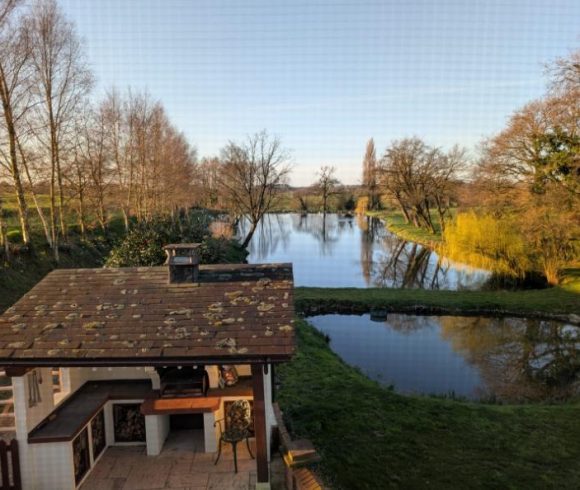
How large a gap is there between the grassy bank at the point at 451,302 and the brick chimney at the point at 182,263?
41.3 feet

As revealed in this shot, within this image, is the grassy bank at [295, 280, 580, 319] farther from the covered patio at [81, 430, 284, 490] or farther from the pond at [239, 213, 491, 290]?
the covered patio at [81, 430, 284, 490]

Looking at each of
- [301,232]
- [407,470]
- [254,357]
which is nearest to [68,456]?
[254,357]

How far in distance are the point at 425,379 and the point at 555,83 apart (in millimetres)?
15610

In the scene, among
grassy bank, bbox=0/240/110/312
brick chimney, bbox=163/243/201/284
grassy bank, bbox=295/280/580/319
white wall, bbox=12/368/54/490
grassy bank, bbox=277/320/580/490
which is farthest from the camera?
grassy bank, bbox=295/280/580/319

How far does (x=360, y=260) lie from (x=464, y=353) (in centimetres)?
2040

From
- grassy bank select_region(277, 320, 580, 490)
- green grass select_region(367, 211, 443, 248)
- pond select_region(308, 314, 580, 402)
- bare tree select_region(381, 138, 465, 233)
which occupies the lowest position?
pond select_region(308, 314, 580, 402)

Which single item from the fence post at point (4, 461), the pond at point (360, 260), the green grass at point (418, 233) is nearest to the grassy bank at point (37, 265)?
the fence post at point (4, 461)

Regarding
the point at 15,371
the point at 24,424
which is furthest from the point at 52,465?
the point at 15,371

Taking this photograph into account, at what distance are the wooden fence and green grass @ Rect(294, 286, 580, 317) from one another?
1413 centimetres

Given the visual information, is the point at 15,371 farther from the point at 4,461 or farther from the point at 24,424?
the point at 4,461

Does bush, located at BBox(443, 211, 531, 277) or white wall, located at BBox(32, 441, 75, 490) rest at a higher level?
bush, located at BBox(443, 211, 531, 277)

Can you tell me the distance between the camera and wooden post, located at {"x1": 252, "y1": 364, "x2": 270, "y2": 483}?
5773 mm

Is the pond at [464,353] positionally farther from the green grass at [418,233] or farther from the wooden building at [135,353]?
the green grass at [418,233]

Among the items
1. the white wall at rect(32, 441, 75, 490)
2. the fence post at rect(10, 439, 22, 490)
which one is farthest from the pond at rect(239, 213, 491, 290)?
the fence post at rect(10, 439, 22, 490)
